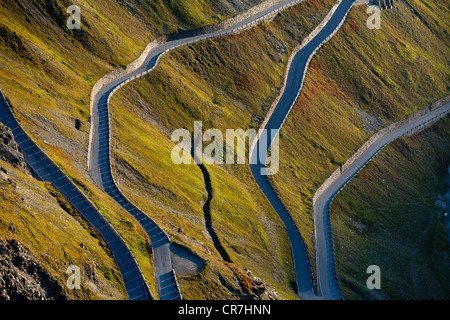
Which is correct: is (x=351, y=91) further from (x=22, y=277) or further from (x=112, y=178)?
(x=22, y=277)

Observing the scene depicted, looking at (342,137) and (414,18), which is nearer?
(342,137)

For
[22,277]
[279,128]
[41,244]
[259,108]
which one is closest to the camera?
[22,277]

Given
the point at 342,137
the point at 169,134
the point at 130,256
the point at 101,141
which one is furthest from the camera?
the point at 342,137

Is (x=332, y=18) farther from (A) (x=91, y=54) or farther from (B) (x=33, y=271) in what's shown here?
(B) (x=33, y=271)

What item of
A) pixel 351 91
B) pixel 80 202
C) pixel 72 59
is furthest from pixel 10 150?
pixel 351 91

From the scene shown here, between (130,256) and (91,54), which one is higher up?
(91,54)

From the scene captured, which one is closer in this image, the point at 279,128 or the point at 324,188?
the point at 324,188

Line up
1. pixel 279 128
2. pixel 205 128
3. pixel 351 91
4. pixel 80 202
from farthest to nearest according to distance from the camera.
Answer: pixel 351 91
pixel 279 128
pixel 205 128
pixel 80 202
